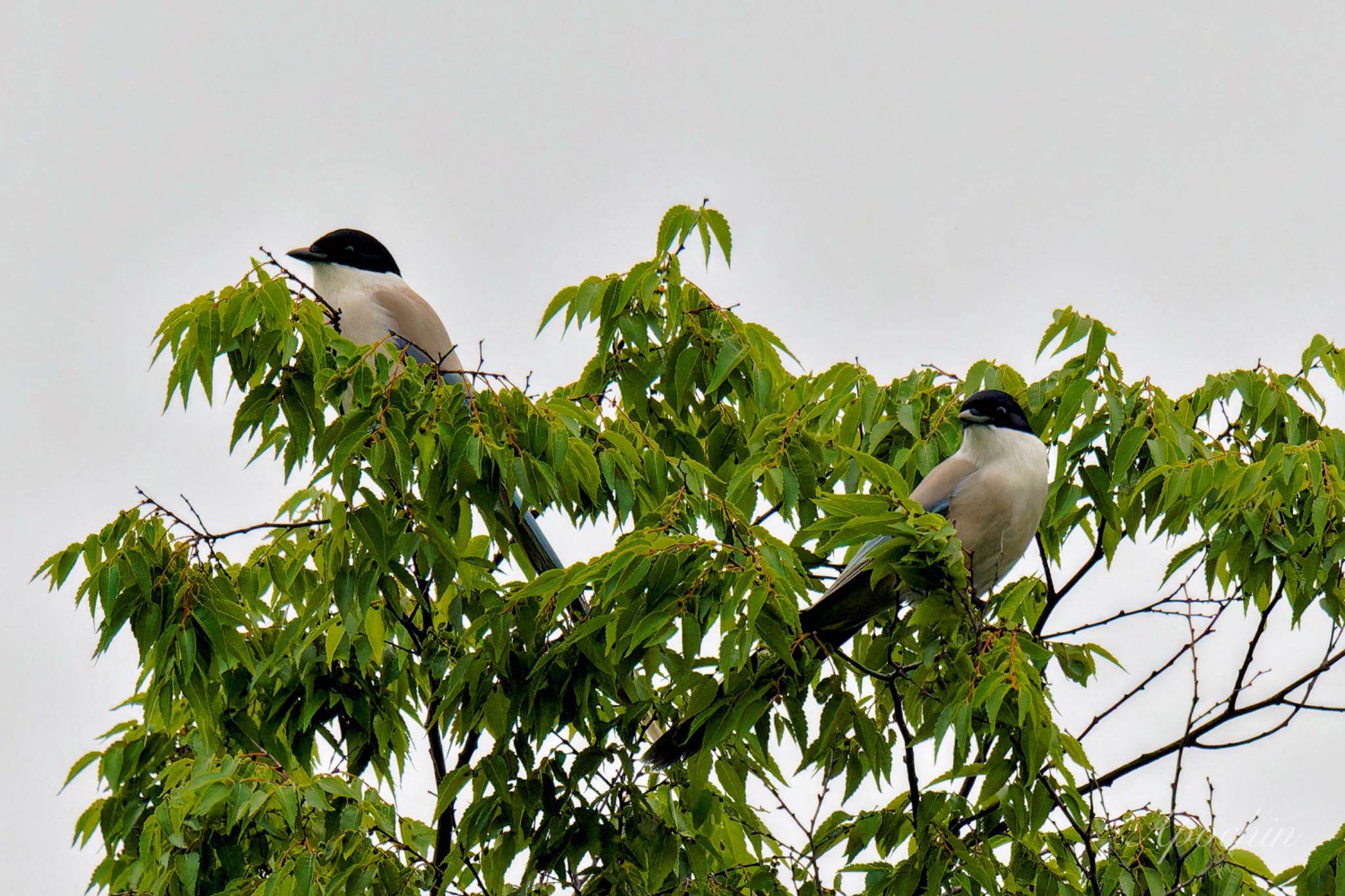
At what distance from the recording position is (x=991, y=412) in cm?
488

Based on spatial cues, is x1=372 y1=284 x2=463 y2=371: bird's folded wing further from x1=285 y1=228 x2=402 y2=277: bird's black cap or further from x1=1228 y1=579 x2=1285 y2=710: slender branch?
x1=1228 y1=579 x2=1285 y2=710: slender branch

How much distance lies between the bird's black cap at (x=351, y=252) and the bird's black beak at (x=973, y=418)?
285 cm

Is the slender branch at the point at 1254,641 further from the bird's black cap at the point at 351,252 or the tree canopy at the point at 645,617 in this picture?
the bird's black cap at the point at 351,252

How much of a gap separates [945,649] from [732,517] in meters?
0.59

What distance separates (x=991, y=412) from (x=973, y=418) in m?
0.06

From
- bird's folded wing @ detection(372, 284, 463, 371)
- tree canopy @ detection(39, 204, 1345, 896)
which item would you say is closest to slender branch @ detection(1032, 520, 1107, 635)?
tree canopy @ detection(39, 204, 1345, 896)

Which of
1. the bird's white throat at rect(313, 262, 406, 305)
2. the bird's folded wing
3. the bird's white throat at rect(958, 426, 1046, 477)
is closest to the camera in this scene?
the bird's white throat at rect(958, 426, 1046, 477)

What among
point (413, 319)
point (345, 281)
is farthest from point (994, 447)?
point (345, 281)

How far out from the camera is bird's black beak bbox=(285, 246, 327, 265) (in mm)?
6469

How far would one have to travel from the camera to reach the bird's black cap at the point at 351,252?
6.45m

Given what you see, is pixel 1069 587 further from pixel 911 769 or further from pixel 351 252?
pixel 351 252

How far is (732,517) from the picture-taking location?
11.3 feet

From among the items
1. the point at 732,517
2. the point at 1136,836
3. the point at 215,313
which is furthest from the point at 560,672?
the point at 1136,836

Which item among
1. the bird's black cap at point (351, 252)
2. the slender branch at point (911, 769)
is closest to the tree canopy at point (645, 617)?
the slender branch at point (911, 769)
